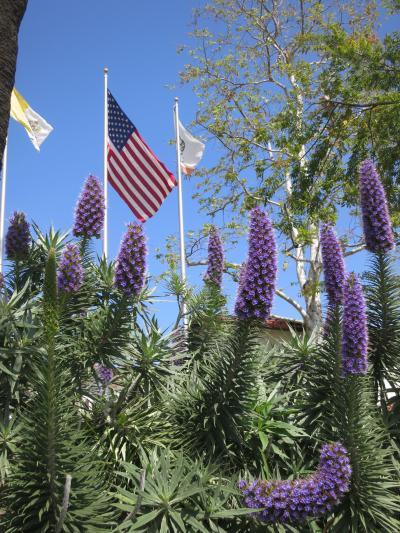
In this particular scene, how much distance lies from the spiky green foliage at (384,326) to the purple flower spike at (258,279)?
198cm

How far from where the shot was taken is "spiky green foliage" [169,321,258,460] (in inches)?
202

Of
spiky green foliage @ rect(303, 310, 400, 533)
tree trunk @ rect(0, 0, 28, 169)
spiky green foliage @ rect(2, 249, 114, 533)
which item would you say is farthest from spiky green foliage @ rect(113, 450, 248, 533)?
tree trunk @ rect(0, 0, 28, 169)

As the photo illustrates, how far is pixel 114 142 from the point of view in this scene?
13.9 meters

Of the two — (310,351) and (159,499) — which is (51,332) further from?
(310,351)

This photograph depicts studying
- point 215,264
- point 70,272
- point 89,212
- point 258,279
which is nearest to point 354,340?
point 258,279

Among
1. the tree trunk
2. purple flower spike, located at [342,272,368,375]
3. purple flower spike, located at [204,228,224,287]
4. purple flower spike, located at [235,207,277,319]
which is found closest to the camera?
the tree trunk

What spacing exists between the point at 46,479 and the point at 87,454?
42 centimetres

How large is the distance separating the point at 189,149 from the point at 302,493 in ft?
46.1

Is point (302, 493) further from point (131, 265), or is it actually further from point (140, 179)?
point (140, 179)

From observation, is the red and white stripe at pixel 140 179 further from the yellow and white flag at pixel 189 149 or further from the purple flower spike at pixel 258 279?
the purple flower spike at pixel 258 279

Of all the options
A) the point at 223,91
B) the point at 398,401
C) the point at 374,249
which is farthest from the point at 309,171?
the point at 223,91

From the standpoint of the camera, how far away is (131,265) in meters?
5.84

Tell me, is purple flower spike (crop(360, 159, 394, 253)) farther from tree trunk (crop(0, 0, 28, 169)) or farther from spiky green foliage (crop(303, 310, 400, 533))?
tree trunk (crop(0, 0, 28, 169))

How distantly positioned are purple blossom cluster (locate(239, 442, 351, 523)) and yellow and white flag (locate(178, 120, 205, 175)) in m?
13.5
